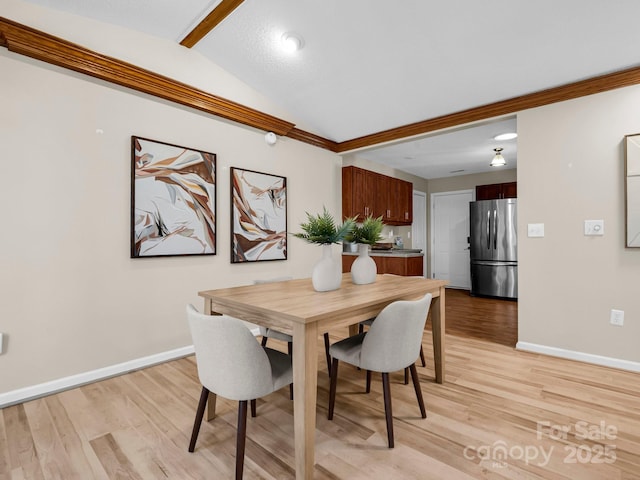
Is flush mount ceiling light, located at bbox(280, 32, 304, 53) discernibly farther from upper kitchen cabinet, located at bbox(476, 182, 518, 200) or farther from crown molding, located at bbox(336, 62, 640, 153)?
upper kitchen cabinet, located at bbox(476, 182, 518, 200)

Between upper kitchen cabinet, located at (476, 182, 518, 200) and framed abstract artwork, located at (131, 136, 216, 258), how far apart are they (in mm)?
5103

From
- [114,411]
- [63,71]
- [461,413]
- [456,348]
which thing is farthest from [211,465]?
[63,71]

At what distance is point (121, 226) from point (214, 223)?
2.59ft

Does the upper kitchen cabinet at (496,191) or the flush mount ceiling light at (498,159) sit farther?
the upper kitchen cabinet at (496,191)

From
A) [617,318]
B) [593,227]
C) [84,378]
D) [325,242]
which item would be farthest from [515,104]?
[84,378]

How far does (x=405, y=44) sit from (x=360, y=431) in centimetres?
282

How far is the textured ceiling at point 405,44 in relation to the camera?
7.20ft

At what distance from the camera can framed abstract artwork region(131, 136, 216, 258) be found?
2584 mm

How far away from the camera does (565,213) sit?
9.12 ft

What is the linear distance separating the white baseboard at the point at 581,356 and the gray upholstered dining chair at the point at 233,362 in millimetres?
Answer: 2669

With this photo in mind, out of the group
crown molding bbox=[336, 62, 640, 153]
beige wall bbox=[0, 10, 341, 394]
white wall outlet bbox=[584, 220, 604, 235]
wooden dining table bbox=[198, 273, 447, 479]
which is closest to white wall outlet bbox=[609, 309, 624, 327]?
white wall outlet bbox=[584, 220, 604, 235]

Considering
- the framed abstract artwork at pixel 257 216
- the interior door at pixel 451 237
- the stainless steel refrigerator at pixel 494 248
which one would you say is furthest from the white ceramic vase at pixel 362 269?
the interior door at pixel 451 237

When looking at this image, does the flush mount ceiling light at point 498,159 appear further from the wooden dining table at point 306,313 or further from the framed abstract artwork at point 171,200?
the framed abstract artwork at point 171,200

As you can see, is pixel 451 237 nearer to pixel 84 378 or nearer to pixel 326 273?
pixel 326 273
